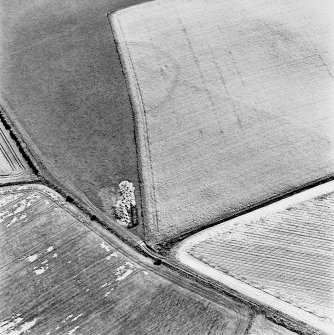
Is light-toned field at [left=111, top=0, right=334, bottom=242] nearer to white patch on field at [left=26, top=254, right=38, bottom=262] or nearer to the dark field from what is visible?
the dark field

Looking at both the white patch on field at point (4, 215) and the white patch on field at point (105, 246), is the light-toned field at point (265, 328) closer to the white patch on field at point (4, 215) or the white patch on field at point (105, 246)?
the white patch on field at point (105, 246)

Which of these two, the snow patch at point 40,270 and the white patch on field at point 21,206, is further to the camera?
the white patch on field at point 21,206

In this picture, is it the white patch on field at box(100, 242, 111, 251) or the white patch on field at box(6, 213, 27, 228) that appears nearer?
the white patch on field at box(100, 242, 111, 251)

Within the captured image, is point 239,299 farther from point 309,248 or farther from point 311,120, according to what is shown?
point 311,120

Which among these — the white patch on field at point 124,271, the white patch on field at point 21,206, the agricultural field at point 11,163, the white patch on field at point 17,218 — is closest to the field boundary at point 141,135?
the white patch on field at point 124,271

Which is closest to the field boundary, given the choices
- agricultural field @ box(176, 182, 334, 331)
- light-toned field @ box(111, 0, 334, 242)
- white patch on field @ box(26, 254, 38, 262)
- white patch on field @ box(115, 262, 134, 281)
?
light-toned field @ box(111, 0, 334, 242)

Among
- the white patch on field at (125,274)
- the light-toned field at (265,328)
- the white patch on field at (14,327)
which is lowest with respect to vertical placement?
the light-toned field at (265,328)

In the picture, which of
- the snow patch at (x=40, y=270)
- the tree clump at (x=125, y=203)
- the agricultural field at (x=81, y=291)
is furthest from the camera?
the tree clump at (x=125, y=203)
